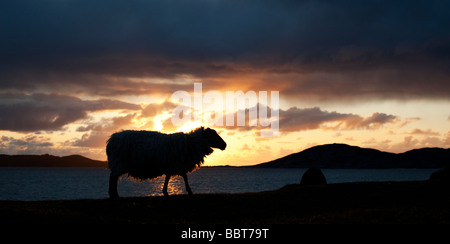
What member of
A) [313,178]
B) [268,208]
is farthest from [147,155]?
[313,178]

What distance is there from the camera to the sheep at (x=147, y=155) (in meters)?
20.9

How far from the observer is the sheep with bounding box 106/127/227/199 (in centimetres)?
2092

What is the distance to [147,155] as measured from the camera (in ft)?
68.5

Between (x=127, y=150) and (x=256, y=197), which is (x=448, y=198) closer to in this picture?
(x=256, y=197)

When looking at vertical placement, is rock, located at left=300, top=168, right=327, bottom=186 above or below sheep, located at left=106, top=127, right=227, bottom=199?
below

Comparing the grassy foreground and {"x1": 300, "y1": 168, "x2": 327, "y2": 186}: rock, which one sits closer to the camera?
the grassy foreground

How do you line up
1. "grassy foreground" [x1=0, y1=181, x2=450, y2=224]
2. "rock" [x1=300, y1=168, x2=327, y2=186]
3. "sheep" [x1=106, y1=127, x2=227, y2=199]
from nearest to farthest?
"grassy foreground" [x1=0, y1=181, x2=450, y2=224] → "sheep" [x1=106, y1=127, x2=227, y2=199] → "rock" [x1=300, y1=168, x2=327, y2=186]

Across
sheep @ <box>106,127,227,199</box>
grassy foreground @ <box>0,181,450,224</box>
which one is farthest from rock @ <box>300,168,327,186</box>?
sheep @ <box>106,127,227,199</box>

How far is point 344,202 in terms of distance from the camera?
22047 millimetres

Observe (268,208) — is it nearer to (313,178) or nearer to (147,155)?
(147,155)

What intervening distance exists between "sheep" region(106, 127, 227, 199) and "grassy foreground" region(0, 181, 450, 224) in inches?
49.2

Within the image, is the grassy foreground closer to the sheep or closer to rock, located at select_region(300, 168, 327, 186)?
the sheep
